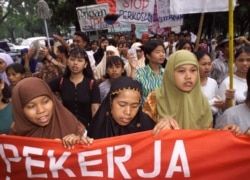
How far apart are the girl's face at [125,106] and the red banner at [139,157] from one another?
173 millimetres

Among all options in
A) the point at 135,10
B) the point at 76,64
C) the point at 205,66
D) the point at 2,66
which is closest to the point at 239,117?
the point at 205,66

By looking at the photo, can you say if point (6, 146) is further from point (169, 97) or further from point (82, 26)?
point (82, 26)

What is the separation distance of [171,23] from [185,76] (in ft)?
26.7

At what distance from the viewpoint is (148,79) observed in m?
4.06

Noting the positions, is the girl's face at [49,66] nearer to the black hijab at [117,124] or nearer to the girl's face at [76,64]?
the girl's face at [76,64]

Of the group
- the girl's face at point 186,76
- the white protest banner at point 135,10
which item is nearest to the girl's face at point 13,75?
the girl's face at point 186,76

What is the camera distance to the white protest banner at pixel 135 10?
8516mm

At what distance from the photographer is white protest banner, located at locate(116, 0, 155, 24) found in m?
8.52

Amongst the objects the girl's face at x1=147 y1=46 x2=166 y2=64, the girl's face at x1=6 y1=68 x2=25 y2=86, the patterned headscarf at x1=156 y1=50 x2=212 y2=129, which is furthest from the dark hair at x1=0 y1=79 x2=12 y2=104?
the girl's face at x1=147 y1=46 x2=166 y2=64

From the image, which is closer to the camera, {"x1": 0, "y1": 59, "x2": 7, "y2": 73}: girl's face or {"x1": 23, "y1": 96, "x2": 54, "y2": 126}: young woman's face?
{"x1": 23, "y1": 96, "x2": 54, "y2": 126}: young woman's face

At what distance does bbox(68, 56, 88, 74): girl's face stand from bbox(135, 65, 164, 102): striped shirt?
66 centimetres

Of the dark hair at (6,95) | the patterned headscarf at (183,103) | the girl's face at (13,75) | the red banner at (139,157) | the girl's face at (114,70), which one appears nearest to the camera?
the red banner at (139,157)

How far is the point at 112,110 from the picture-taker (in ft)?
8.48

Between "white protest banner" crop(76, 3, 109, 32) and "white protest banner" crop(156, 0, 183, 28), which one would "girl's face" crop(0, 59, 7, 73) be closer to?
"white protest banner" crop(156, 0, 183, 28)
